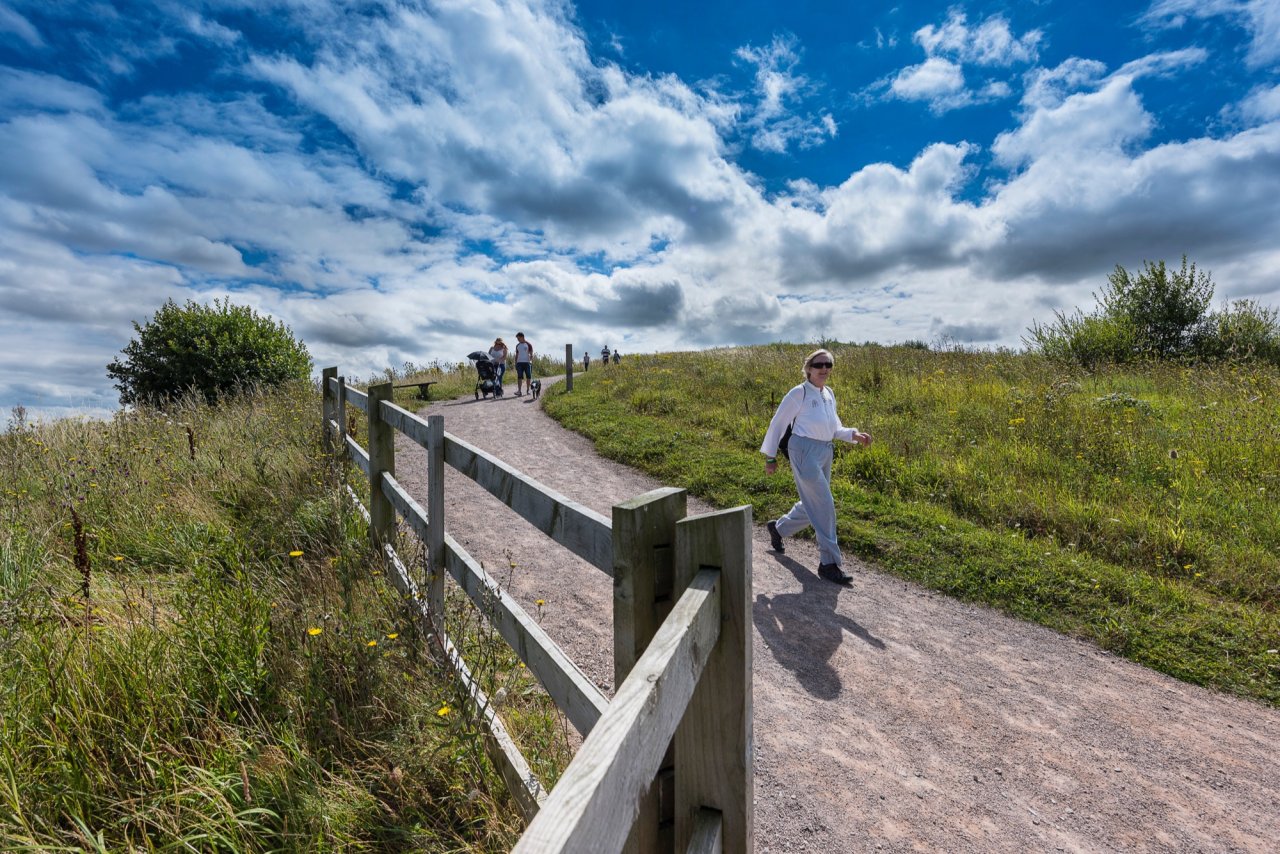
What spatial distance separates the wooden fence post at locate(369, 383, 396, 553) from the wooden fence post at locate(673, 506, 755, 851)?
4.18m

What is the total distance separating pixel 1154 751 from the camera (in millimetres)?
3439

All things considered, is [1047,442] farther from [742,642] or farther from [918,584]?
[742,642]

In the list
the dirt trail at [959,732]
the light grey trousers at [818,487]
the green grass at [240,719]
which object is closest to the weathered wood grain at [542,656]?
the green grass at [240,719]

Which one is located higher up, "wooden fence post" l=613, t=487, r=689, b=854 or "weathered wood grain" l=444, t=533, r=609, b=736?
"wooden fence post" l=613, t=487, r=689, b=854

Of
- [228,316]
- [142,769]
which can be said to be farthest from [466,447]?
[228,316]

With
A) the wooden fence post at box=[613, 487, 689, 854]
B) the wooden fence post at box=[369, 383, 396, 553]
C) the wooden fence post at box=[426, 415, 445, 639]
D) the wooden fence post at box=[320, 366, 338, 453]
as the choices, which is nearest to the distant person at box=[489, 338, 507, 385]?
the wooden fence post at box=[320, 366, 338, 453]

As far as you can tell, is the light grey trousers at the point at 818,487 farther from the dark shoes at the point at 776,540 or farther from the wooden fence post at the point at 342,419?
the wooden fence post at the point at 342,419

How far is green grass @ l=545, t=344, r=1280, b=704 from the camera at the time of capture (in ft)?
16.2

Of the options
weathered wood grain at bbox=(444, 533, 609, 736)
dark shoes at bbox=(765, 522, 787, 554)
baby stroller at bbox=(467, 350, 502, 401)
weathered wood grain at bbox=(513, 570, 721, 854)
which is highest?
baby stroller at bbox=(467, 350, 502, 401)

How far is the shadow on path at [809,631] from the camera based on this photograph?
4.07m

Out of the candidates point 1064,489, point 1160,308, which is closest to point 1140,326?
point 1160,308

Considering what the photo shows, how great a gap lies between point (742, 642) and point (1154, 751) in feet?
11.6

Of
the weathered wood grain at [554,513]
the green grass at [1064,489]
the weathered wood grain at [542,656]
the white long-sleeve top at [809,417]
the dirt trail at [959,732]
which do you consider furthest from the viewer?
the white long-sleeve top at [809,417]

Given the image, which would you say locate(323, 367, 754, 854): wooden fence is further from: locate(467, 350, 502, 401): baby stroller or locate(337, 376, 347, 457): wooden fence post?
locate(467, 350, 502, 401): baby stroller
